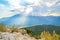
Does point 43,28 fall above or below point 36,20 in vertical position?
below

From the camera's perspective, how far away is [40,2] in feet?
7.71

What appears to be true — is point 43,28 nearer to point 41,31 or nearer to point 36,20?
point 41,31

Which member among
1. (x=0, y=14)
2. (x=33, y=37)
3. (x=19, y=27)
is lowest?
(x=33, y=37)

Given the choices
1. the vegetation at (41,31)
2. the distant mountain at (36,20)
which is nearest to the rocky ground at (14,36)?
the vegetation at (41,31)

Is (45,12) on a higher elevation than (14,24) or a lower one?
higher

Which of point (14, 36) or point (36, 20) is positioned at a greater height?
point (36, 20)

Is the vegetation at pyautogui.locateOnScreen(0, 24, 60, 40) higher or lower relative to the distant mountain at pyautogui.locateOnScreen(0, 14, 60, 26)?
lower

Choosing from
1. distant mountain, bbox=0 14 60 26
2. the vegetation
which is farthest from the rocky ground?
distant mountain, bbox=0 14 60 26

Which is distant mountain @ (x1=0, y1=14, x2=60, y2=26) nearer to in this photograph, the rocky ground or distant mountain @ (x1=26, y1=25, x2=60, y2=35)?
distant mountain @ (x1=26, y1=25, x2=60, y2=35)

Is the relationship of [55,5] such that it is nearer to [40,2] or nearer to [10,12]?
[40,2]

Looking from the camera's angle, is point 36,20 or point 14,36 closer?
point 14,36

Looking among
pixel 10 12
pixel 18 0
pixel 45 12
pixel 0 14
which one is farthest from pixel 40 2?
pixel 0 14

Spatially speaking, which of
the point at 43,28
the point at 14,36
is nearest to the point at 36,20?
the point at 43,28

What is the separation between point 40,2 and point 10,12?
0.48m
